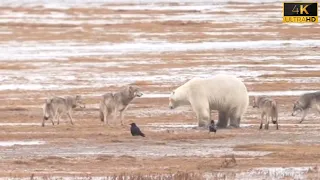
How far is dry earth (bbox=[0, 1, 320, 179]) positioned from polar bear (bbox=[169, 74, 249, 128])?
1.37 ft

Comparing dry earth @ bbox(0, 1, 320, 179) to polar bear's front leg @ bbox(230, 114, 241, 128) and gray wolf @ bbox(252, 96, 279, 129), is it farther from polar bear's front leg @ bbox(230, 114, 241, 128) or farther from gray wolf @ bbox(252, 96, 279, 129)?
gray wolf @ bbox(252, 96, 279, 129)

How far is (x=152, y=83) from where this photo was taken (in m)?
30.7

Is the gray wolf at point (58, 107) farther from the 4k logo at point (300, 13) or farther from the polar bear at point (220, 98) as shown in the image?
the 4k logo at point (300, 13)

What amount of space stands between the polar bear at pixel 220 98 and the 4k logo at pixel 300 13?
116 ft

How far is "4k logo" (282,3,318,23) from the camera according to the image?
57.5 metres

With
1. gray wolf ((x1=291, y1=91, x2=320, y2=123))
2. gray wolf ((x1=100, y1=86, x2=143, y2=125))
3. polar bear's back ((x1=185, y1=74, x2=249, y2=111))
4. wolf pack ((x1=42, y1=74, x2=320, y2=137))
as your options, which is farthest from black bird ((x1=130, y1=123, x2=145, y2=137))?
gray wolf ((x1=291, y1=91, x2=320, y2=123))

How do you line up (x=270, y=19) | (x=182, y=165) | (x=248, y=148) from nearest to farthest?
(x=182, y=165) → (x=248, y=148) → (x=270, y=19)

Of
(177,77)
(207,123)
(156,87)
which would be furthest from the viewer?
(177,77)

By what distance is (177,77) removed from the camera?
32.3 metres

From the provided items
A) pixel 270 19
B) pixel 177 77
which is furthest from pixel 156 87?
pixel 270 19

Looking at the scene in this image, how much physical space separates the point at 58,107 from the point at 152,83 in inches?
372

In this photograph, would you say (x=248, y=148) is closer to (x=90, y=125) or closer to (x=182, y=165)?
(x=182, y=165)

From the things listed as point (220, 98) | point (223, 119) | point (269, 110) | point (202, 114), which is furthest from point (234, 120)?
point (269, 110)

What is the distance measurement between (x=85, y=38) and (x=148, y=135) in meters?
32.1
